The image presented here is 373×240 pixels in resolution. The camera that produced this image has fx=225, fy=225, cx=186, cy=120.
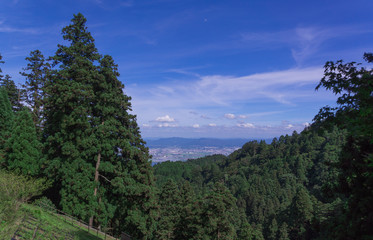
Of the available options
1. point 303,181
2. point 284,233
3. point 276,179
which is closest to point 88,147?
point 284,233

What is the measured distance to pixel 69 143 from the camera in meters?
17.5

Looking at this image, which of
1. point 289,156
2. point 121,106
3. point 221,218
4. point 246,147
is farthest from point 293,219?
point 246,147

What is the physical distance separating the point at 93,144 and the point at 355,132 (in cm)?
1729

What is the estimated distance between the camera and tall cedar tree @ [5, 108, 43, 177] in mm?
18875

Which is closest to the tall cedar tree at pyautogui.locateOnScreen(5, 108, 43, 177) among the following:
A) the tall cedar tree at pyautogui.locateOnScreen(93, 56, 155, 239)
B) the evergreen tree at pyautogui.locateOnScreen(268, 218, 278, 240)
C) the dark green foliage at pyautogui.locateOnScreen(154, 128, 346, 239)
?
the tall cedar tree at pyautogui.locateOnScreen(93, 56, 155, 239)

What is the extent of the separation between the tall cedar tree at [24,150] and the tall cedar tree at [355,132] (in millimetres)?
21521

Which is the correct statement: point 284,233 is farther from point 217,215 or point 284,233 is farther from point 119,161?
point 119,161

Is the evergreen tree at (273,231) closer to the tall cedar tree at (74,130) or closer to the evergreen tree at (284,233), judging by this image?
the evergreen tree at (284,233)

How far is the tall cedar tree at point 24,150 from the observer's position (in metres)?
18.9

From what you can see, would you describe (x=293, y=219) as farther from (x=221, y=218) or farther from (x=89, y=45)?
(x=89, y=45)

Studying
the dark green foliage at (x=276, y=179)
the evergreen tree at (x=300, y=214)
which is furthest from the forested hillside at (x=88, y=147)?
the evergreen tree at (x=300, y=214)

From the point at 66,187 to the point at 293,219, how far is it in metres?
53.5

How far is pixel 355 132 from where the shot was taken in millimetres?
5207

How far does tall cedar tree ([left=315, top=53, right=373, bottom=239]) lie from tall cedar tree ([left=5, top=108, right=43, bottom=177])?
21.5m
